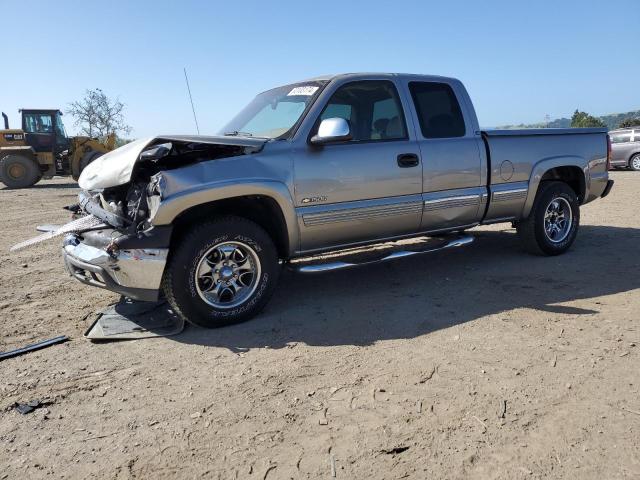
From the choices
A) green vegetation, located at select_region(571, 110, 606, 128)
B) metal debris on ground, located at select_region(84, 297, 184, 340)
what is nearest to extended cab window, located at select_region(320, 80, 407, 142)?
metal debris on ground, located at select_region(84, 297, 184, 340)

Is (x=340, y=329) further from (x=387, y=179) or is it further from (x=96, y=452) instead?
(x=96, y=452)

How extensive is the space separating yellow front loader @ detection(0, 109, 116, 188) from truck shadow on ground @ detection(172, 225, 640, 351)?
16.0m

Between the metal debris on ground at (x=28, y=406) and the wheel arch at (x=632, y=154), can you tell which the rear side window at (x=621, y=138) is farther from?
the metal debris on ground at (x=28, y=406)

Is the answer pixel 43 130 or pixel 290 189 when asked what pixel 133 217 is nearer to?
pixel 290 189

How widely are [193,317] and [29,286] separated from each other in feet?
7.94

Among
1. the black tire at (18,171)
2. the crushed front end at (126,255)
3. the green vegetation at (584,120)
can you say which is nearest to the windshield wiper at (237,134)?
the crushed front end at (126,255)

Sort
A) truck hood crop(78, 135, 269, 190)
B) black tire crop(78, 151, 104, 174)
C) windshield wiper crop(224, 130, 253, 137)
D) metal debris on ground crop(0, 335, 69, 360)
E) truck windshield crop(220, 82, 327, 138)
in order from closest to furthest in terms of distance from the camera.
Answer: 1. metal debris on ground crop(0, 335, 69, 360)
2. truck hood crop(78, 135, 269, 190)
3. truck windshield crop(220, 82, 327, 138)
4. windshield wiper crop(224, 130, 253, 137)
5. black tire crop(78, 151, 104, 174)

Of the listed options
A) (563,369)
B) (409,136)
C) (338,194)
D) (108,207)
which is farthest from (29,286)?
(563,369)

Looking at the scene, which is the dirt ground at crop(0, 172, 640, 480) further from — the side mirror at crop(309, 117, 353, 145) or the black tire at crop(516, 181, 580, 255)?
the side mirror at crop(309, 117, 353, 145)

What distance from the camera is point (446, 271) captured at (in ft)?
18.0

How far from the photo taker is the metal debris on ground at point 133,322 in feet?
12.7

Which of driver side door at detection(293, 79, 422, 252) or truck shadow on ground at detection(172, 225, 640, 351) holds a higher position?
driver side door at detection(293, 79, 422, 252)

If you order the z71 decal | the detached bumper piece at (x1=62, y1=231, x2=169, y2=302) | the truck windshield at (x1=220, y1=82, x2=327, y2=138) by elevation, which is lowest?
the detached bumper piece at (x1=62, y1=231, x2=169, y2=302)

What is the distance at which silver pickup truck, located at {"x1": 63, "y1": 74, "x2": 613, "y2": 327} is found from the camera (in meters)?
3.73
